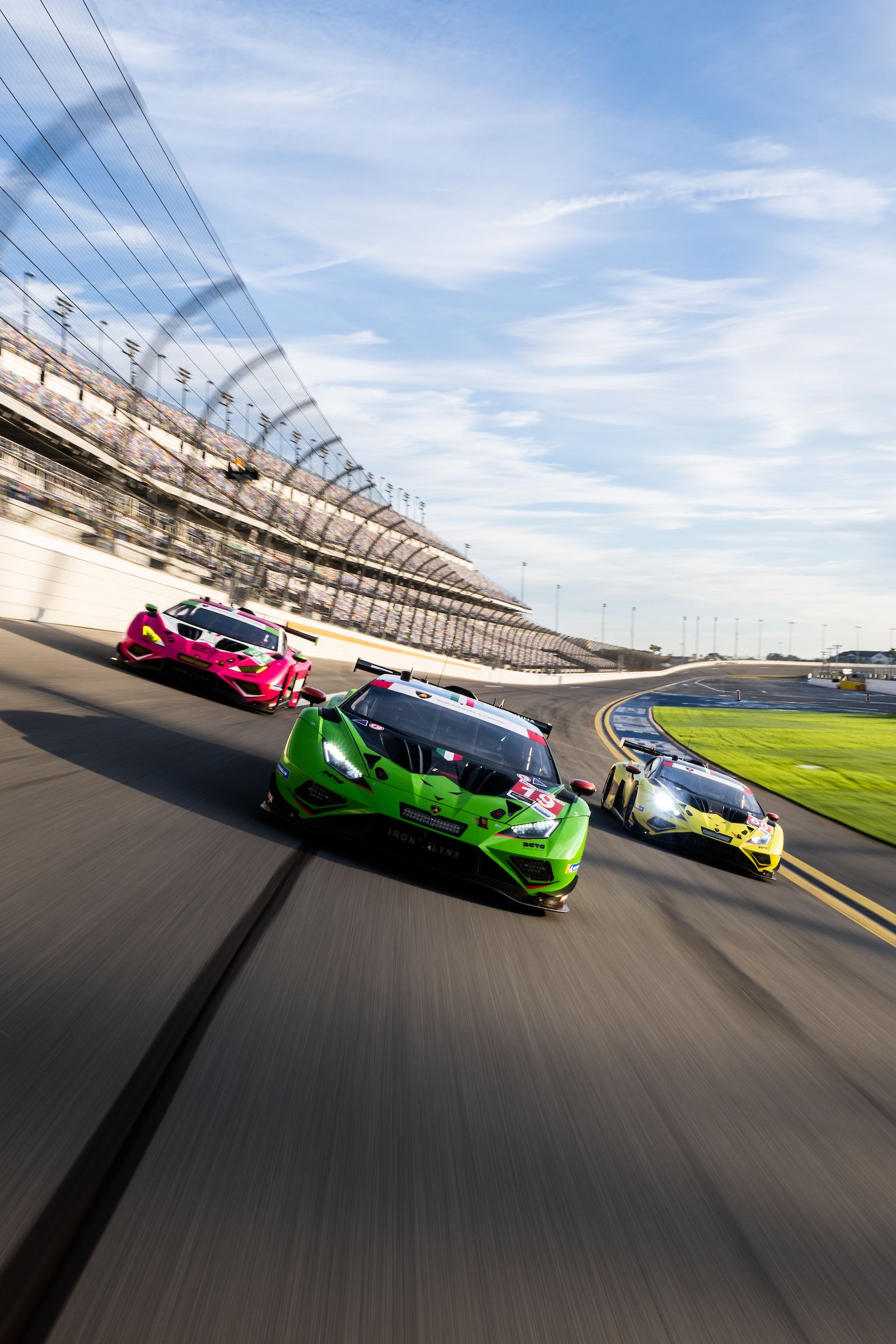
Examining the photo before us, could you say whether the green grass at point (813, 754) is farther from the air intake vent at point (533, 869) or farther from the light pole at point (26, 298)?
the light pole at point (26, 298)

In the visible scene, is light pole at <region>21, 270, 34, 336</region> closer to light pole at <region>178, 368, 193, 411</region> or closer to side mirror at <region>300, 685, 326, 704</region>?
light pole at <region>178, 368, 193, 411</region>

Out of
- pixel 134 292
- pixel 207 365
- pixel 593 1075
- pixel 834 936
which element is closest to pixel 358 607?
pixel 207 365

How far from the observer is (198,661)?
13.1 m

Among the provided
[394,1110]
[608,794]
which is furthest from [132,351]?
[394,1110]

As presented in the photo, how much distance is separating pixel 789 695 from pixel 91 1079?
66508 millimetres

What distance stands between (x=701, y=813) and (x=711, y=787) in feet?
2.30

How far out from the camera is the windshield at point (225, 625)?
13391 millimetres

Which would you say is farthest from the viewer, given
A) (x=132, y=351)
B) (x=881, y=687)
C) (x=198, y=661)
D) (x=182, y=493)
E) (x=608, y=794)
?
(x=881, y=687)

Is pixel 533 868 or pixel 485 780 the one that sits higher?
pixel 485 780

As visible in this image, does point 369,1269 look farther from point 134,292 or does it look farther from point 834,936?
point 134,292

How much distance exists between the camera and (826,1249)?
305cm

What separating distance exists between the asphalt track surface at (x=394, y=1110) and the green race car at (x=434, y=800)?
10.4 inches

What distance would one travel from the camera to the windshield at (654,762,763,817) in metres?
10.7

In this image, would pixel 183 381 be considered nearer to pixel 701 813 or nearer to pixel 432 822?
pixel 701 813
